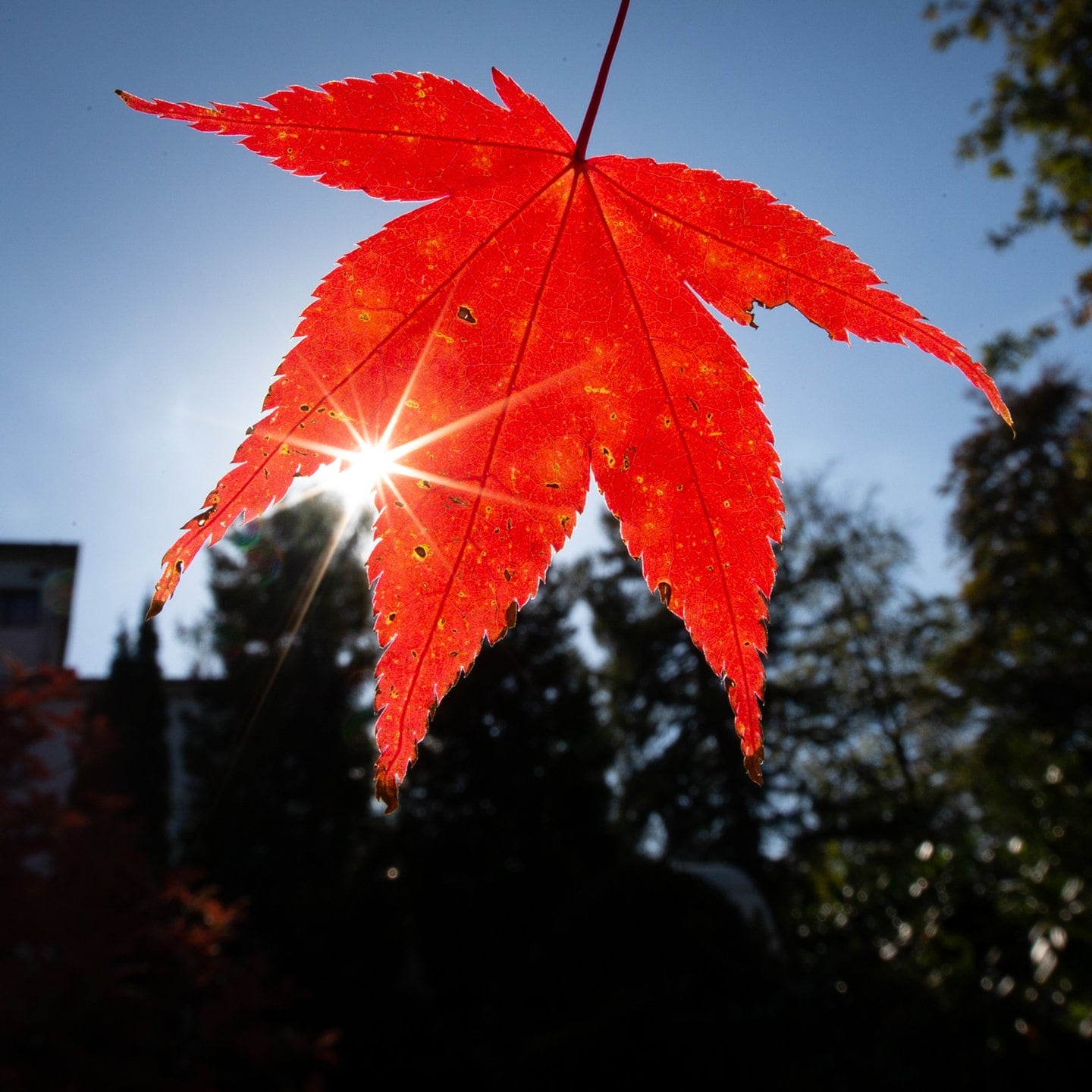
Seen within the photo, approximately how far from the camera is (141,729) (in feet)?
58.0

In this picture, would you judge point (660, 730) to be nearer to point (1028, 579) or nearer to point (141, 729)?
point (1028, 579)

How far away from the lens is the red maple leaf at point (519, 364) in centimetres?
74

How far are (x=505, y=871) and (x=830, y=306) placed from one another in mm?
13134

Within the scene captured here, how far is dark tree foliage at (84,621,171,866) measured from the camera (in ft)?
55.0

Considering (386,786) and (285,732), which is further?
(285,732)

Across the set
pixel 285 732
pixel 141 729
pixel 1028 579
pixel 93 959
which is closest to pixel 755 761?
pixel 93 959

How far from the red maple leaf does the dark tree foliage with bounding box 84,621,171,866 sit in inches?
688

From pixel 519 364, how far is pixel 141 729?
1951cm

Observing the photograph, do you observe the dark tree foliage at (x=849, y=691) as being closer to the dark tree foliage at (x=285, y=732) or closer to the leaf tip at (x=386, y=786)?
the dark tree foliage at (x=285, y=732)

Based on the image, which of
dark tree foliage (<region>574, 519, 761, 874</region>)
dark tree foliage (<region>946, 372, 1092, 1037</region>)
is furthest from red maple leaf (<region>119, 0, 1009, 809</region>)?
dark tree foliage (<region>574, 519, 761, 874</region>)

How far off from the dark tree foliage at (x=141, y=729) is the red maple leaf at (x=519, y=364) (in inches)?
688

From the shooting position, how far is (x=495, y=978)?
11.3 metres

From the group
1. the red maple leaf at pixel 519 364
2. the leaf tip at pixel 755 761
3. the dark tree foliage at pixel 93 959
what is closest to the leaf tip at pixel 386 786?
the red maple leaf at pixel 519 364

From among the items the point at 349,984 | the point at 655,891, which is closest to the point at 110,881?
the point at 655,891
